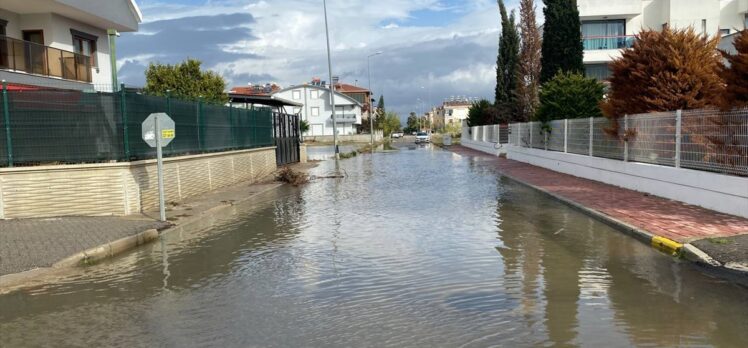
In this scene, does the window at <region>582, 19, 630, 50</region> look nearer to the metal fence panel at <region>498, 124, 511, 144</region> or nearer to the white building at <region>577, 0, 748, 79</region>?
the white building at <region>577, 0, 748, 79</region>

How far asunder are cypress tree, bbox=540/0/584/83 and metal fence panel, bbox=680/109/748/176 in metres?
20.2

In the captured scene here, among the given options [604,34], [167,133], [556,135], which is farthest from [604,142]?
[604,34]

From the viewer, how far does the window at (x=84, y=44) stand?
22.7 m

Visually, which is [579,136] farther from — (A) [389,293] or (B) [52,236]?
(B) [52,236]

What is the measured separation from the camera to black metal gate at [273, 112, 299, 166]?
2986 cm

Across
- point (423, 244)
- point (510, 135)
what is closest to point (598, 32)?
point (510, 135)

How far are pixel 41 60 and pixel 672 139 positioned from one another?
1992 centimetres

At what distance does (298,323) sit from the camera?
558 centimetres

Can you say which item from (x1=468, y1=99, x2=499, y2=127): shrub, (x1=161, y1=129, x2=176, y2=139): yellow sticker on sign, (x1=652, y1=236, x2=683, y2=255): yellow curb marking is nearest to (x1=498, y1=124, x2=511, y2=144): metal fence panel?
(x1=468, y1=99, x2=499, y2=127): shrub

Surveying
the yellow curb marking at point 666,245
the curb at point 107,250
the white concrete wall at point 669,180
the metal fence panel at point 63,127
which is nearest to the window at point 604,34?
the white concrete wall at point 669,180

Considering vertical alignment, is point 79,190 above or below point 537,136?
below

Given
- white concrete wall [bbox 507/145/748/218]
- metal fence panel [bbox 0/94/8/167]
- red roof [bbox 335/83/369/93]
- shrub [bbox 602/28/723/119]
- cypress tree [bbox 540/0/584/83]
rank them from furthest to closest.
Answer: red roof [bbox 335/83/369/93] < cypress tree [bbox 540/0/584/83] < shrub [bbox 602/28/723/119] < metal fence panel [bbox 0/94/8/167] < white concrete wall [bbox 507/145/748/218]

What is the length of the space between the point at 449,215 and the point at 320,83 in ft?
352

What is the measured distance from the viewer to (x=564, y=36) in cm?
3219
